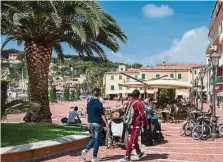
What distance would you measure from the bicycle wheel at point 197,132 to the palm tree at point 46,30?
468 cm

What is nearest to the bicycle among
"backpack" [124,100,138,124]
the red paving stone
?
the red paving stone

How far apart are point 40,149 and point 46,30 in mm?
6765

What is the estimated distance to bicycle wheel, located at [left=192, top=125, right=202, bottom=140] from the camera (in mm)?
13211

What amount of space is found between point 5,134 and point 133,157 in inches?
141

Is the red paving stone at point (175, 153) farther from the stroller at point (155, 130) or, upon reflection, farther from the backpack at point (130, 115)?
the backpack at point (130, 115)

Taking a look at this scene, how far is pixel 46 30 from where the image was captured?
14.4 m

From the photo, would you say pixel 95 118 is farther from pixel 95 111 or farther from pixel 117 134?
pixel 117 134

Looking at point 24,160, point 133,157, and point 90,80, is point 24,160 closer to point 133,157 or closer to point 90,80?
point 133,157

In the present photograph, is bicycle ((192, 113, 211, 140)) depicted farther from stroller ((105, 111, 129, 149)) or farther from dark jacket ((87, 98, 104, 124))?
dark jacket ((87, 98, 104, 124))

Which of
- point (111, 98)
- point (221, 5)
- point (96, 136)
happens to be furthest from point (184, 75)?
point (96, 136)

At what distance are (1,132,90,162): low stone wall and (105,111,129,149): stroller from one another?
0.84 metres

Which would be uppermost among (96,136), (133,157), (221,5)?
(221,5)

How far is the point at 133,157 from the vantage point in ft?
31.1

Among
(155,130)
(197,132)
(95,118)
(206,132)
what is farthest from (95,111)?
(206,132)
